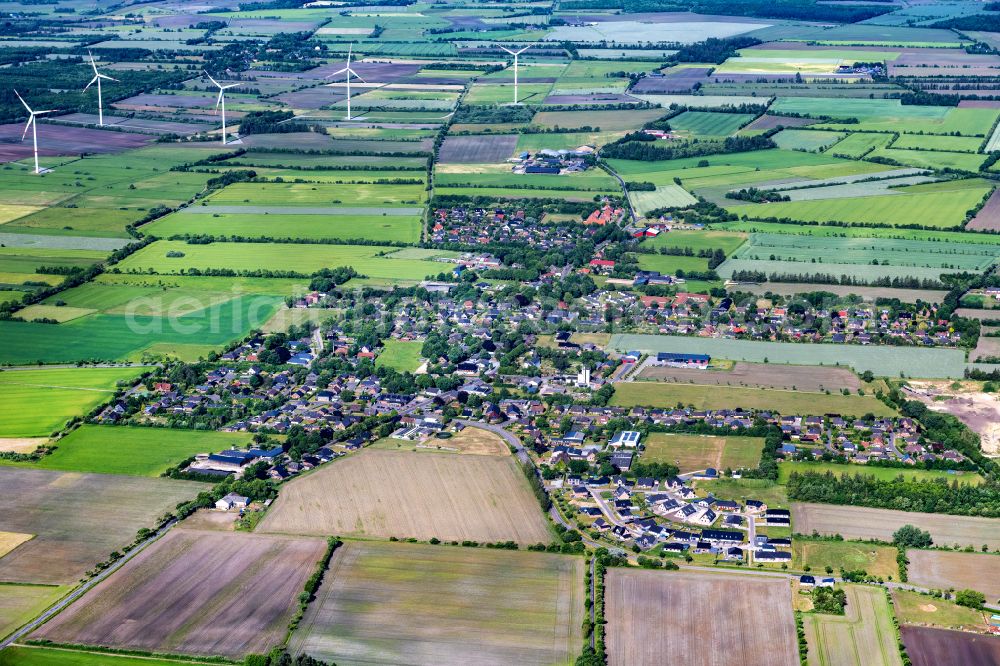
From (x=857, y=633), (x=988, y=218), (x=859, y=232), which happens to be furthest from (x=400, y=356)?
(x=988, y=218)

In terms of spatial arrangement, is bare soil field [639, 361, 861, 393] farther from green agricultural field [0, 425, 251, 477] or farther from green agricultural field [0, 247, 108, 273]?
green agricultural field [0, 247, 108, 273]

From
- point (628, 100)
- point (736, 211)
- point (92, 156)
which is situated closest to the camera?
point (736, 211)

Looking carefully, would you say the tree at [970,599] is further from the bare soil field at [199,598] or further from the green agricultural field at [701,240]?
the green agricultural field at [701,240]

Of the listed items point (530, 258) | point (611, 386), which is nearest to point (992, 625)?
point (611, 386)

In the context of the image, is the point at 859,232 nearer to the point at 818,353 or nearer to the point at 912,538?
the point at 818,353

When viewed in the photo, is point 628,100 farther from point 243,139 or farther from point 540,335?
point 540,335

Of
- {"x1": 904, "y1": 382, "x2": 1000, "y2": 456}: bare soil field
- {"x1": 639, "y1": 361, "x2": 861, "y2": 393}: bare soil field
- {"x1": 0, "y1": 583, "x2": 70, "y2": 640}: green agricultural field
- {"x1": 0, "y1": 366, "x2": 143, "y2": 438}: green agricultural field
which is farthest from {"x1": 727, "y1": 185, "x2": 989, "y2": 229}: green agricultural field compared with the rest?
{"x1": 0, "y1": 583, "x2": 70, "y2": 640}: green agricultural field
